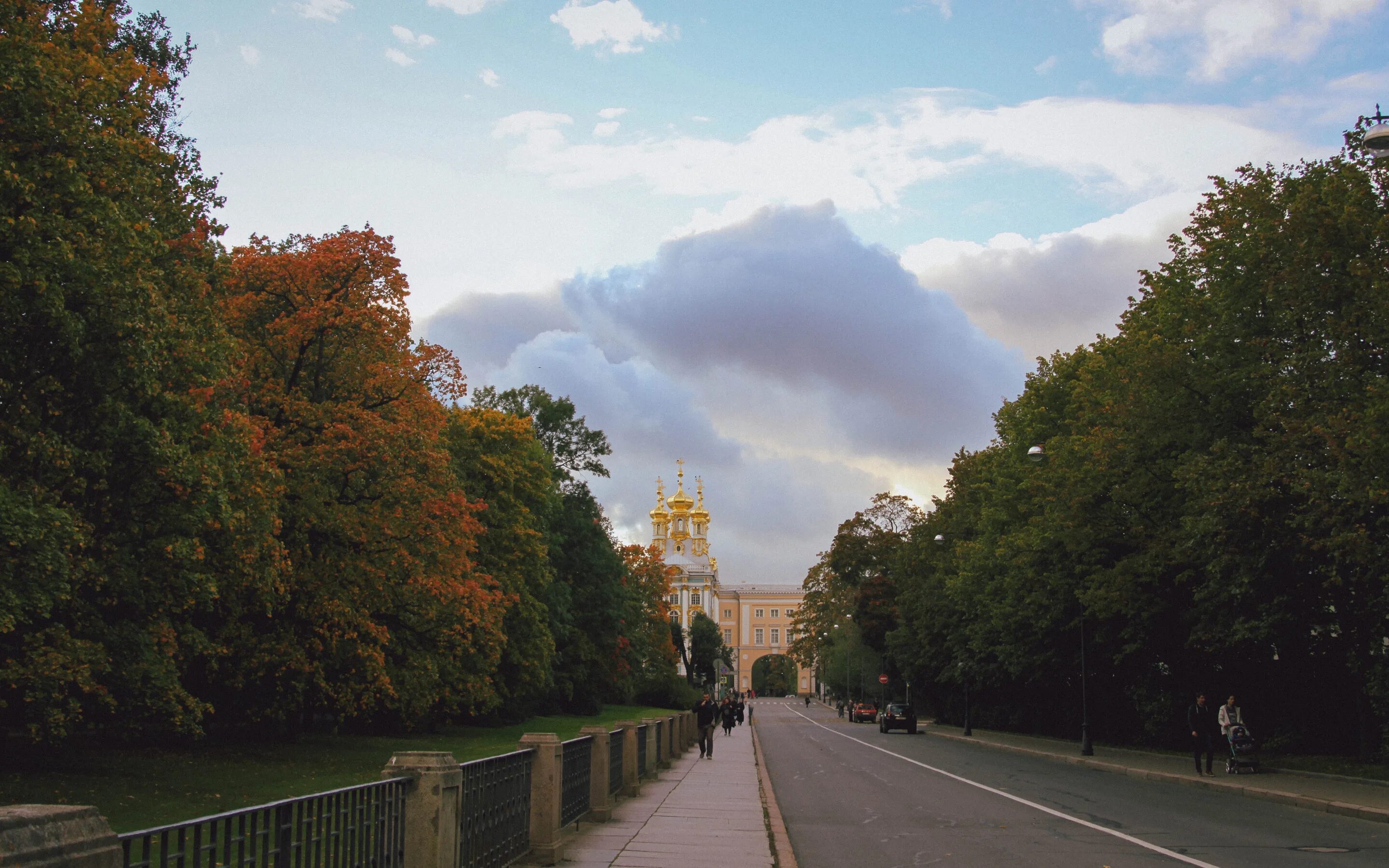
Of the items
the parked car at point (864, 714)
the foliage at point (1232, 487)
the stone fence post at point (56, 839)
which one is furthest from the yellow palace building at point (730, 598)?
the stone fence post at point (56, 839)

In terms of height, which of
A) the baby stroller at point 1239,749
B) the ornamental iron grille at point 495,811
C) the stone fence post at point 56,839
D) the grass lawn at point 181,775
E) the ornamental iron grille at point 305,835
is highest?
the stone fence post at point 56,839

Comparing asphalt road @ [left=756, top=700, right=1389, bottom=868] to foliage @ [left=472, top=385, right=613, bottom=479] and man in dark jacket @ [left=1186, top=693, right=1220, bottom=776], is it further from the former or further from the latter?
foliage @ [left=472, top=385, right=613, bottom=479]

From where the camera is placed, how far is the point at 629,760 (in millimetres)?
19094

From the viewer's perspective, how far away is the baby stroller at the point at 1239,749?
979 inches

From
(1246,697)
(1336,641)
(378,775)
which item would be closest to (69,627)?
(378,775)

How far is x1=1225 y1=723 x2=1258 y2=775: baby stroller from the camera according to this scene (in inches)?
979

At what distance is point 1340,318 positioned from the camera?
76.9 ft

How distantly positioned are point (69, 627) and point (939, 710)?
61.3 m

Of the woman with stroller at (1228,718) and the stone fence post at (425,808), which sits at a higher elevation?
the stone fence post at (425,808)

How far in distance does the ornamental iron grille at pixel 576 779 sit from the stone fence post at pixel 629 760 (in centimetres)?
360

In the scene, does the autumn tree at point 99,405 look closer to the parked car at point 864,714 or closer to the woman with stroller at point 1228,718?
the woman with stroller at point 1228,718

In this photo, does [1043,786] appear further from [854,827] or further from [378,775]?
[378,775]

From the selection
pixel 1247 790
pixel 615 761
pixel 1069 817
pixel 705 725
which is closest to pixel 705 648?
pixel 705 725

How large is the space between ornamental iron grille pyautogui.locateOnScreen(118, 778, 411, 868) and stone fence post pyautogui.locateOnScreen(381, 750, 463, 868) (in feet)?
0.17
